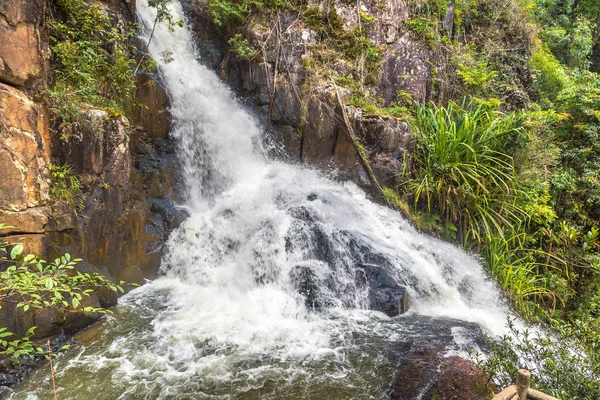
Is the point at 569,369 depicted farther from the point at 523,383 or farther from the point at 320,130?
the point at 320,130

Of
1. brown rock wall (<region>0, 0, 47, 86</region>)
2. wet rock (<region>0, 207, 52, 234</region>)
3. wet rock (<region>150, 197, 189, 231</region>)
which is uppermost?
brown rock wall (<region>0, 0, 47, 86</region>)

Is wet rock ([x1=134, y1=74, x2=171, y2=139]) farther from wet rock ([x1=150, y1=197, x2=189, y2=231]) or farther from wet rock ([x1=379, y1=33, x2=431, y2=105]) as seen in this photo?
Answer: wet rock ([x1=379, y1=33, x2=431, y2=105])

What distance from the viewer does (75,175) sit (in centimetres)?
455

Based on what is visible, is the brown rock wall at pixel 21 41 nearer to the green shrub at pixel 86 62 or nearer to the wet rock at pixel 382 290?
the green shrub at pixel 86 62

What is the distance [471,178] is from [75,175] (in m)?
6.20

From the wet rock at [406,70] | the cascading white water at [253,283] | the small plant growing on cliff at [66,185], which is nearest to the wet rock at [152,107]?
the cascading white water at [253,283]

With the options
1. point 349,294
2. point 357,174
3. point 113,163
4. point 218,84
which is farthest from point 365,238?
point 218,84

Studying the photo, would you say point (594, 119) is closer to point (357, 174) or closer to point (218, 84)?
point (357, 174)

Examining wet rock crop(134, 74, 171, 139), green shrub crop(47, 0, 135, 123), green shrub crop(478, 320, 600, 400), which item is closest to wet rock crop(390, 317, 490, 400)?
green shrub crop(478, 320, 600, 400)

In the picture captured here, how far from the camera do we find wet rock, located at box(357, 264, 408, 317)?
16.6ft

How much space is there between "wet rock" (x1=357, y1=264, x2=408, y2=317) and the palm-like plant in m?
1.94

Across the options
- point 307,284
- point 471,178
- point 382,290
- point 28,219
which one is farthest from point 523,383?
point 28,219

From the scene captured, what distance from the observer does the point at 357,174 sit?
7340 mm

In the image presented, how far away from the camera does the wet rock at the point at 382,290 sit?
5047mm
